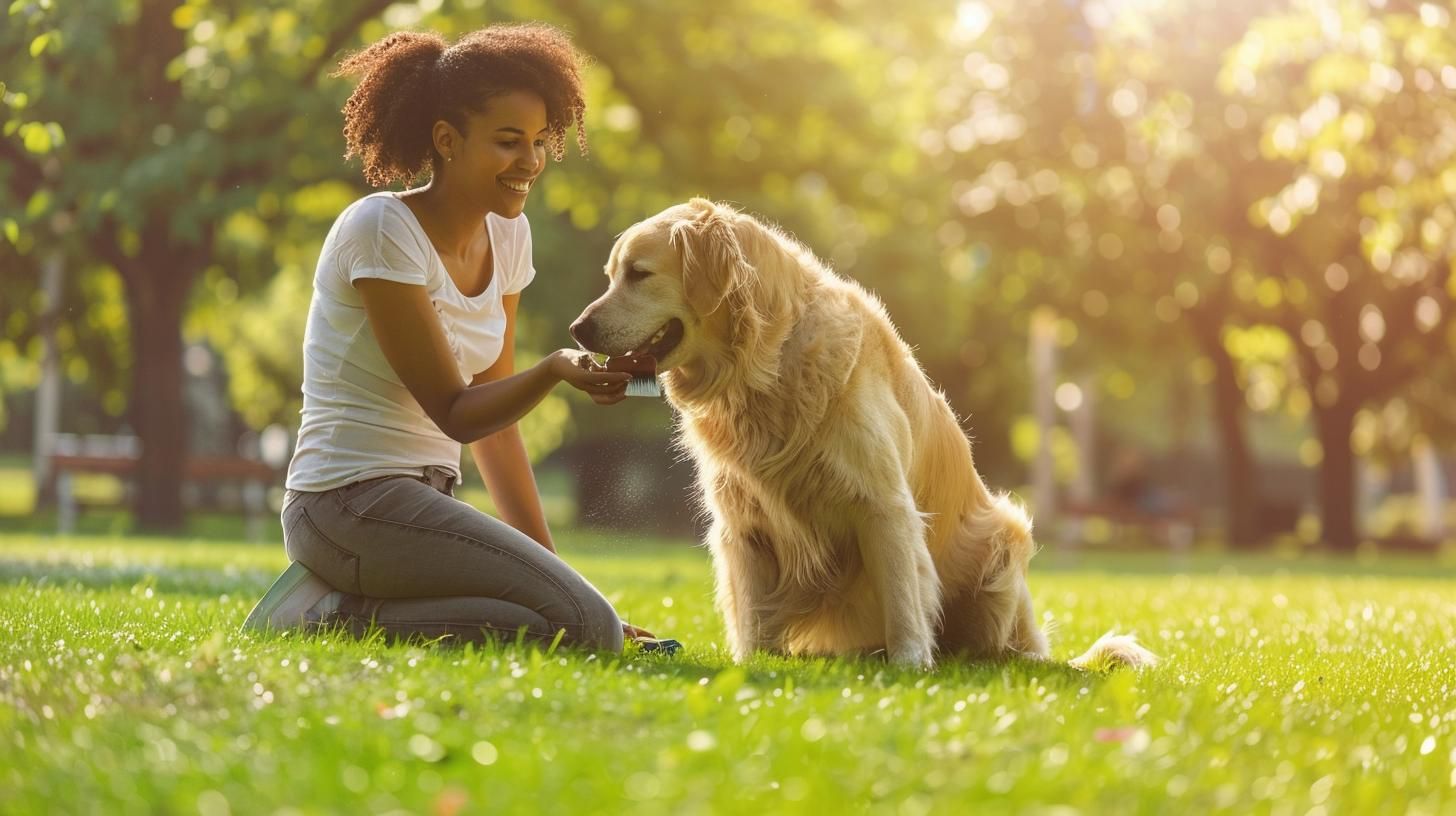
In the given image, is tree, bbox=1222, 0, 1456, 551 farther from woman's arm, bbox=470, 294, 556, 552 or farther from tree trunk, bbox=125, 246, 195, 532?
tree trunk, bbox=125, 246, 195, 532

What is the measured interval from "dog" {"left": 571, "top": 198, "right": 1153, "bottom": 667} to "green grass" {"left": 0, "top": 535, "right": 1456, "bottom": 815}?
0.97ft

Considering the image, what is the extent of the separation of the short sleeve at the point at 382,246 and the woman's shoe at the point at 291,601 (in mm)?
1022

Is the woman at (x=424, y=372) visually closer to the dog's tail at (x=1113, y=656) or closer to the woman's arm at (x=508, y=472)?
the woman's arm at (x=508, y=472)

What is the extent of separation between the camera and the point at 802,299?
16.6 ft

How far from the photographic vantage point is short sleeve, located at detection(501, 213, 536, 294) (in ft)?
17.9

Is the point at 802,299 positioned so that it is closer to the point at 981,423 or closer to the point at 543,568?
the point at 543,568

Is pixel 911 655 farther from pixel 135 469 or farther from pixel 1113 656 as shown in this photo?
pixel 135 469

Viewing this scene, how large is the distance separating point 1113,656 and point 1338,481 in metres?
23.2

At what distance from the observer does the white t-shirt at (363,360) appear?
480cm

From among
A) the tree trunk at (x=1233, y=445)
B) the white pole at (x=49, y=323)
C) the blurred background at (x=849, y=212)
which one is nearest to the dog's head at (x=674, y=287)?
the blurred background at (x=849, y=212)

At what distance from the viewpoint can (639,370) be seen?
4.77 meters

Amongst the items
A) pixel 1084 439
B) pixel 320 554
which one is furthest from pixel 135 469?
pixel 1084 439

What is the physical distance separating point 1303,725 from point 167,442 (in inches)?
684

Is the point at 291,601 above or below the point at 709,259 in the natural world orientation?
below
